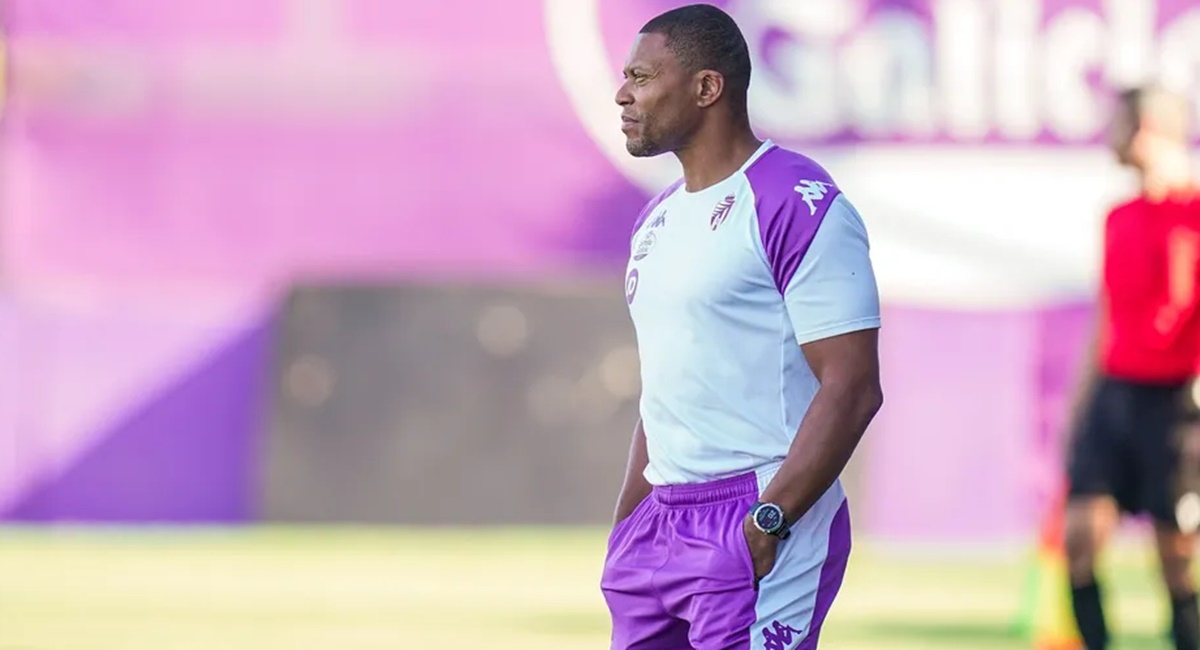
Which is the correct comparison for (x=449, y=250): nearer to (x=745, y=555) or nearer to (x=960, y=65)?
(x=960, y=65)

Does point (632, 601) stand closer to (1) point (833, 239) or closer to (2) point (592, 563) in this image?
(1) point (833, 239)

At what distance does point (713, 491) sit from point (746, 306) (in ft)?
1.29

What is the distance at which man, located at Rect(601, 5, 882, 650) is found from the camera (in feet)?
15.4

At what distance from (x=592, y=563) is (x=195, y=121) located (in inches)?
232

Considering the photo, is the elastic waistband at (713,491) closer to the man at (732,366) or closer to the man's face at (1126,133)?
the man at (732,366)

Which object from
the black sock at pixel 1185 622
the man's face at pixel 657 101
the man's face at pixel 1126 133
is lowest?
the black sock at pixel 1185 622

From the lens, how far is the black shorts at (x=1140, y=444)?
8.45 meters

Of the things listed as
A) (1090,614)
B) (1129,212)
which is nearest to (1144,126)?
(1129,212)

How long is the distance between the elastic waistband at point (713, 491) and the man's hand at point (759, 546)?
0.39ft

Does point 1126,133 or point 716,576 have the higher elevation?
point 1126,133

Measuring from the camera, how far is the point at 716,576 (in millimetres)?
4758

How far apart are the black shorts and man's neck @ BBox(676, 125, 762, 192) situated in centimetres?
384

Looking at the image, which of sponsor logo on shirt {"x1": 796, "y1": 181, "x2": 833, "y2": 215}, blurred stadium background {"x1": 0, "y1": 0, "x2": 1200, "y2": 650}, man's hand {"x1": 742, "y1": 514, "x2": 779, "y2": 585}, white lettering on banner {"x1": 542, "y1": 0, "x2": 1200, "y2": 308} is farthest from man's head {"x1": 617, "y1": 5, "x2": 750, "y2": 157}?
white lettering on banner {"x1": 542, "y1": 0, "x2": 1200, "y2": 308}

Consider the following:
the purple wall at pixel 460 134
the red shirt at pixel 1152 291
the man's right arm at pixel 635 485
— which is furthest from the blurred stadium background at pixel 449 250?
the man's right arm at pixel 635 485
